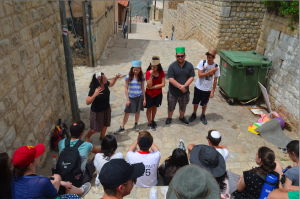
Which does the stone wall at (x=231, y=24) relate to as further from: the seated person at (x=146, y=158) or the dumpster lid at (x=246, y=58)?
the seated person at (x=146, y=158)

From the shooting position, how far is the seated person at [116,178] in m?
1.79

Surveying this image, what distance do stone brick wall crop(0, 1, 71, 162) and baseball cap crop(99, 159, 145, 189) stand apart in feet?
5.19

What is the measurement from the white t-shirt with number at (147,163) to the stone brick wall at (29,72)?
1.54 m

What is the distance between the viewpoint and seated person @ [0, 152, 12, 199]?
6.53 feet

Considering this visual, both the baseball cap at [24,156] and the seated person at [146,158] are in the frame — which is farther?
the seated person at [146,158]

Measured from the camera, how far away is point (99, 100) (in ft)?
13.2

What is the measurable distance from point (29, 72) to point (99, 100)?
120 centimetres

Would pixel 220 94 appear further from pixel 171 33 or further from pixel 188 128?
pixel 171 33

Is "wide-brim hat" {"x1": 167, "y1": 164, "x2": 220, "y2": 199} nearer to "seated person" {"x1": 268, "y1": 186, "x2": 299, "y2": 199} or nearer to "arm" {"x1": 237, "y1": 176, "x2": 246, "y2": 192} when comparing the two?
"seated person" {"x1": 268, "y1": 186, "x2": 299, "y2": 199}

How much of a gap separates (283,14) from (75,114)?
5.63m

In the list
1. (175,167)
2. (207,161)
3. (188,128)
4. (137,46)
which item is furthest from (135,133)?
(137,46)

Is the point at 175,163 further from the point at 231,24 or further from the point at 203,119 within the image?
the point at 231,24

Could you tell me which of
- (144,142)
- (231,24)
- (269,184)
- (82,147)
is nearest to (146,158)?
(144,142)

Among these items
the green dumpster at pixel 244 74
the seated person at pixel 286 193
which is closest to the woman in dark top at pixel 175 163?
the seated person at pixel 286 193
